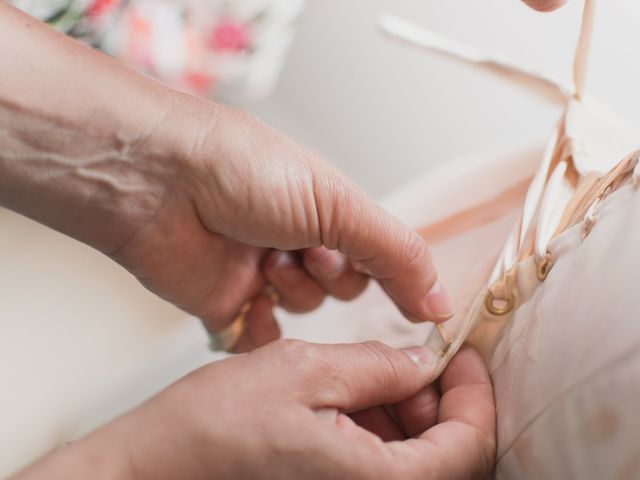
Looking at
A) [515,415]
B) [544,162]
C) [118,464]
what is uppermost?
[544,162]

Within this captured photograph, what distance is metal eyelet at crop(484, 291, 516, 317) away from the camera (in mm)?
470

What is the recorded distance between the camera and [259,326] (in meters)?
0.66

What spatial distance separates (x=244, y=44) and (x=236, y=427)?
1.90 feet

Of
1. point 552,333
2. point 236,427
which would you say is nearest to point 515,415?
point 552,333

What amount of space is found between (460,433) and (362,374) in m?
0.07

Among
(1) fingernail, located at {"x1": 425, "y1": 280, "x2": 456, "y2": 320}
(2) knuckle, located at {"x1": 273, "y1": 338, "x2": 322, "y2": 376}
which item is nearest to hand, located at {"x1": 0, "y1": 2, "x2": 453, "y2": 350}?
(1) fingernail, located at {"x1": 425, "y1": 280, "x2": 456, "y2": 320}

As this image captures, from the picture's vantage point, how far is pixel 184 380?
423mm

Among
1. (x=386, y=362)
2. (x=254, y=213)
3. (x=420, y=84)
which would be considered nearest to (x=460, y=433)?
(x=386, y=362)

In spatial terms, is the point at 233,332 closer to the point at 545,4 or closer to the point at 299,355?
the point at 299,355

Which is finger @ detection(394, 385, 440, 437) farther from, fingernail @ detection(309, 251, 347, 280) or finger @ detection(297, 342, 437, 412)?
Answer: fingernail @ detection(309, 251, 347, 280)

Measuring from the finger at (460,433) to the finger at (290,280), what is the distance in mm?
195

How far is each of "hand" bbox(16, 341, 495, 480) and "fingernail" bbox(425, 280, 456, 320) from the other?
2.6 inches

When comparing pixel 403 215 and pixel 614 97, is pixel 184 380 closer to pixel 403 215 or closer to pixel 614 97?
pixel 403 215

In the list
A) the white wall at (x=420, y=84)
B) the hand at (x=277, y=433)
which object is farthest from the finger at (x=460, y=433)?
the white wall at (x=420, y=84)
